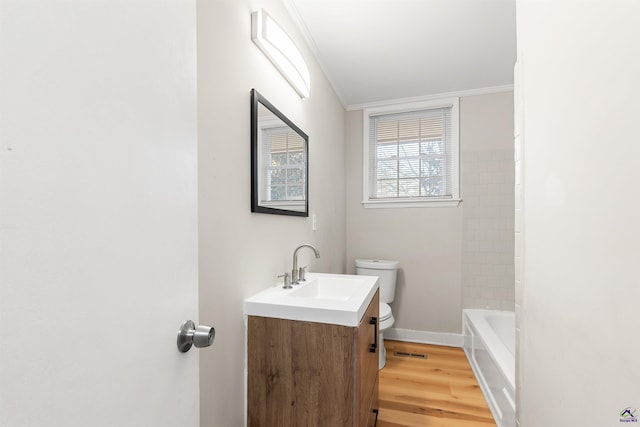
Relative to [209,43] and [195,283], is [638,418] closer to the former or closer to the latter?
[195,283]

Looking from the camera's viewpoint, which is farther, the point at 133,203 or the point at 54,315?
the point at 133,203

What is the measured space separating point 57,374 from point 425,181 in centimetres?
300

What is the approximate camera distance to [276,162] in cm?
155

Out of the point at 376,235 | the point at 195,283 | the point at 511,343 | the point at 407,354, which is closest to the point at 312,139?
the point at 376,235

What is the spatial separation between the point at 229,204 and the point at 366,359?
3.00ft

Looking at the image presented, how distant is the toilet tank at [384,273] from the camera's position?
9.16 feet

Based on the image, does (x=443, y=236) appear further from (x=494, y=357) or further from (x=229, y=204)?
(x=229, y=204)

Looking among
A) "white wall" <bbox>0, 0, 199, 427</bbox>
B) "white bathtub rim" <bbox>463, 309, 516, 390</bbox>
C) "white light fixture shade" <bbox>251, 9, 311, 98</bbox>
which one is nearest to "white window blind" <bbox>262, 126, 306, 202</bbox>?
"white light fixture shade" <bbox>251, 9, 311, 98</bbox>

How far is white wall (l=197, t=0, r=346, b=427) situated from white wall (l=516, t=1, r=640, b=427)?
107 centimetres

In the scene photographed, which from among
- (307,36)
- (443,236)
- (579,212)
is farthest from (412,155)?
(579,212)

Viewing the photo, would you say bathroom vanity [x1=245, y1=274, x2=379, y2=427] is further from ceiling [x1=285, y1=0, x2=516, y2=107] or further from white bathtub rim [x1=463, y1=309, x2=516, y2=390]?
ceiling [x1=285, y1=0, x2=516, y2=107]

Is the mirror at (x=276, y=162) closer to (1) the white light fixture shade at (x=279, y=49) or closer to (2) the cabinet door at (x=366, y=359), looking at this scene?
(1) the white light fixture shade at (x=279, y=49)

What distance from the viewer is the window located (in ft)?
9.48

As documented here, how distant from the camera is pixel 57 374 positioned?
14.9 inches
